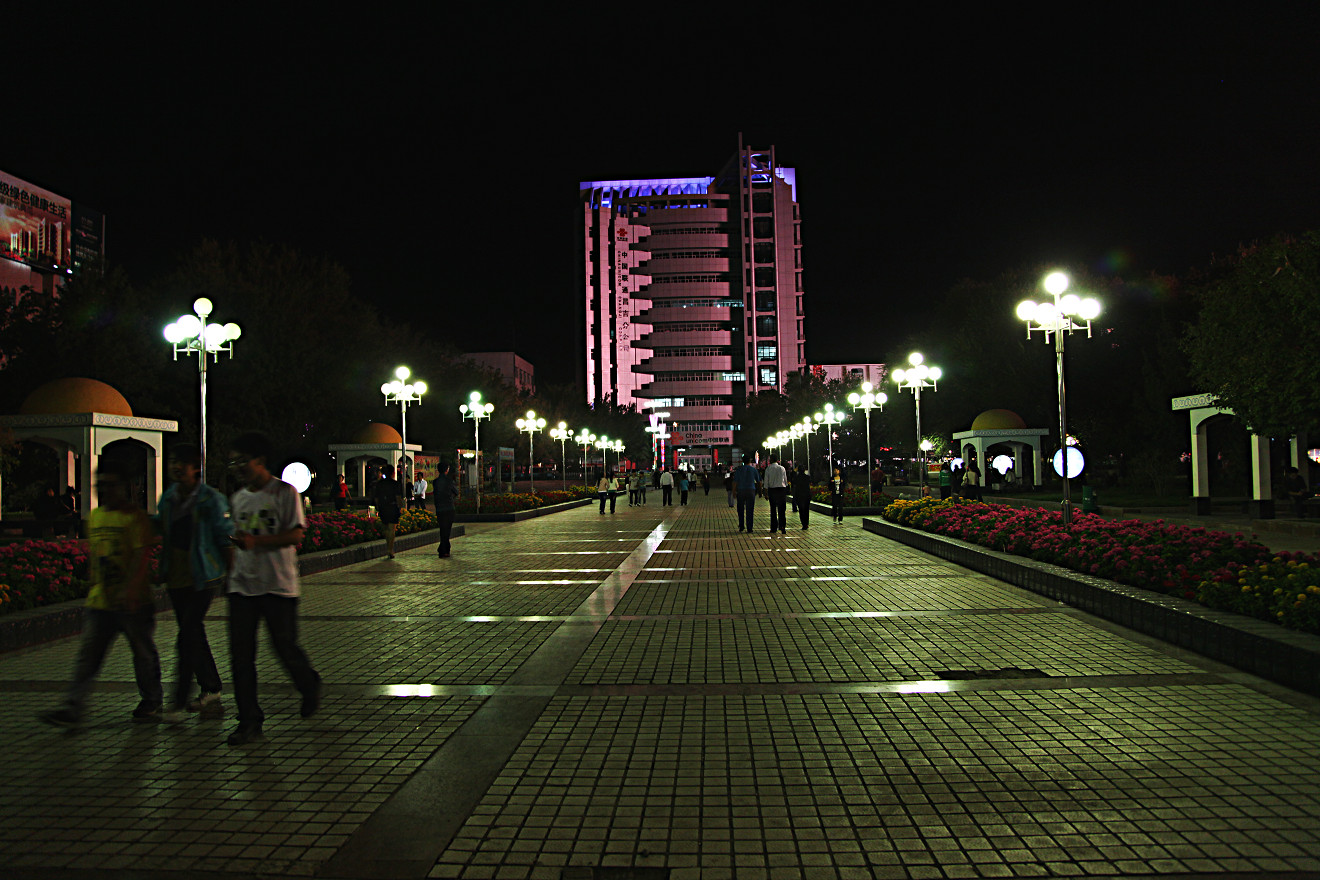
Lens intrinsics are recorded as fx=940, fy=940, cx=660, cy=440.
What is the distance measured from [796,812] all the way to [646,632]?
4.67m

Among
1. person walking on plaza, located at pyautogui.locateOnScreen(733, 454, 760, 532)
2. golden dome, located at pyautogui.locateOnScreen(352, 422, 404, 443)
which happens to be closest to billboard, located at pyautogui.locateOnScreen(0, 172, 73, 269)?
golden dome, located at pyautogui.locateOnScreen(352, 422, 404, 443)

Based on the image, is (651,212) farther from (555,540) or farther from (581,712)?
(581,712)

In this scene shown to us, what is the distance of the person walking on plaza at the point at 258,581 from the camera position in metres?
5.50

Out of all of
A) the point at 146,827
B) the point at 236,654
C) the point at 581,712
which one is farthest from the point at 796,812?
the point at 236,654

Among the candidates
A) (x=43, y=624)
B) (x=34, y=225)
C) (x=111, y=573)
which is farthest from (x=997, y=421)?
(x=34, y=225)

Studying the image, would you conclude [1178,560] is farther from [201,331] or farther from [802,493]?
[802,493]

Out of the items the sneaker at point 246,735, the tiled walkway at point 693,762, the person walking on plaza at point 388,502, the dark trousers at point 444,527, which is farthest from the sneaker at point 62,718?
the dark trousers at point 444,527

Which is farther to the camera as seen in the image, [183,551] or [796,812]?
[183,551]

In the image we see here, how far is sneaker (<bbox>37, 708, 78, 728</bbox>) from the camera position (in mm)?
5371

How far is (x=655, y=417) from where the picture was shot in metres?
129

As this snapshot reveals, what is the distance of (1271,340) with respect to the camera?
71.1 ft

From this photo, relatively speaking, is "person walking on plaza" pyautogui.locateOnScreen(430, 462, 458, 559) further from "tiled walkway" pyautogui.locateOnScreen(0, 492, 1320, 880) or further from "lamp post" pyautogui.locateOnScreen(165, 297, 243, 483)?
"tiled walkway" pyautogui.locateOnScreen(0, 492, 1320, 880)

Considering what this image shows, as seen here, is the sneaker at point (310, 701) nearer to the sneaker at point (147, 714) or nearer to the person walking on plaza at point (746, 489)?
the sneaker at point (147, 714)

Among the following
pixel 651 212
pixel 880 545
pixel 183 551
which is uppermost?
pixel 651 212
